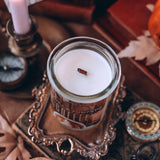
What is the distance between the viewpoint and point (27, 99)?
583 mm

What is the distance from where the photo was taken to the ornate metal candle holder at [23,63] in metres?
0.53

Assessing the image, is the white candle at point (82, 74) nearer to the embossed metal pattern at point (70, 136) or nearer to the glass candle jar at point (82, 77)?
the glass candle jar at point (82, 77)

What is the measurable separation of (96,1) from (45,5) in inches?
4.3

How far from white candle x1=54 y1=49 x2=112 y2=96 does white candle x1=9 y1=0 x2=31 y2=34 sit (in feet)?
0.36

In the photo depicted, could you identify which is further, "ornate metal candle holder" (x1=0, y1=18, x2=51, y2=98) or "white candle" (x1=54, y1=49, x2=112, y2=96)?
"ornate metal candle holder" (x1=0, y1=18, x2=51, y2=98)

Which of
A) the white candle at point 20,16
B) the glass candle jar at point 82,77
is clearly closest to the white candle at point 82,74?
the glass candle jar at point 82,77

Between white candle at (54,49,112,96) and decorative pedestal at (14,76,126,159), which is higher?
white candle at (54,49,112,96)

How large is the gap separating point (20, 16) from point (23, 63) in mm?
124

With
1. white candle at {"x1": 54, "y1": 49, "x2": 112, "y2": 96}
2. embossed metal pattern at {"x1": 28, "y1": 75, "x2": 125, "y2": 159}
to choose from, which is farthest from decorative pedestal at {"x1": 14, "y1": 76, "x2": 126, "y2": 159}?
white candle at {"x1": 54, "y1": 49, "x2": 112, "y2": 96}

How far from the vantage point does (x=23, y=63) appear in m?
0.59

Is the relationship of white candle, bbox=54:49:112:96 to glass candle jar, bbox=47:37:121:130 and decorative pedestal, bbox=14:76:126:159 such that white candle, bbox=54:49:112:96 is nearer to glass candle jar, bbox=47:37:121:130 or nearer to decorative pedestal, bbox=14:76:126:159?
glass candle jar, bbox=47:37:121:130

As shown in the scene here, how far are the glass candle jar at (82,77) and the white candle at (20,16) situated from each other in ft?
0.30

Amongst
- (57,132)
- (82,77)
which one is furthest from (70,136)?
(82,77)

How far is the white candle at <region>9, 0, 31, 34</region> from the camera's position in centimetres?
47
